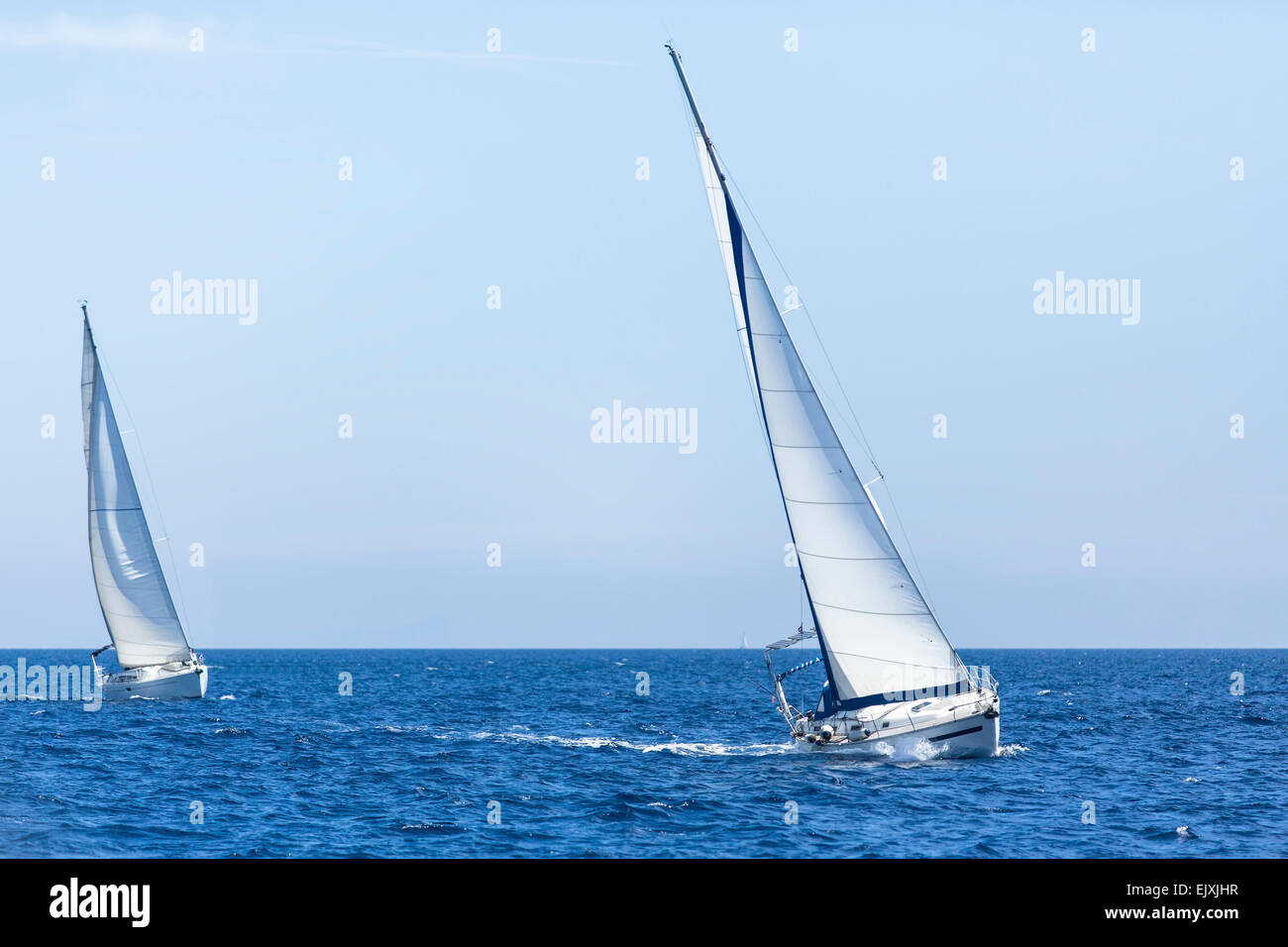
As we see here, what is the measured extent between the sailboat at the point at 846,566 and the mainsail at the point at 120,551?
39086 millimetres

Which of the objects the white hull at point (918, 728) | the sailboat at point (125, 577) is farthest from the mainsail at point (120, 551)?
the white hull at point (918, 728)

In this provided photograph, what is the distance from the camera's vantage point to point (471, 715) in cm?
6378

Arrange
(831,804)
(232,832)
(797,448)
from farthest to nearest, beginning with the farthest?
(797,448), (831,804), (232,832)

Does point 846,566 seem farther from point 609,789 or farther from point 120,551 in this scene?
point 120,551

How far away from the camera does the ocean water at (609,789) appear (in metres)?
26.4

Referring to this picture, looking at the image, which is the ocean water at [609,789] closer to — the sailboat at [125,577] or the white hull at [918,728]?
the white hull at [918,728]

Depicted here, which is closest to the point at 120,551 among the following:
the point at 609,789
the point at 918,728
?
the point at 609,789

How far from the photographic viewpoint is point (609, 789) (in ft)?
109
